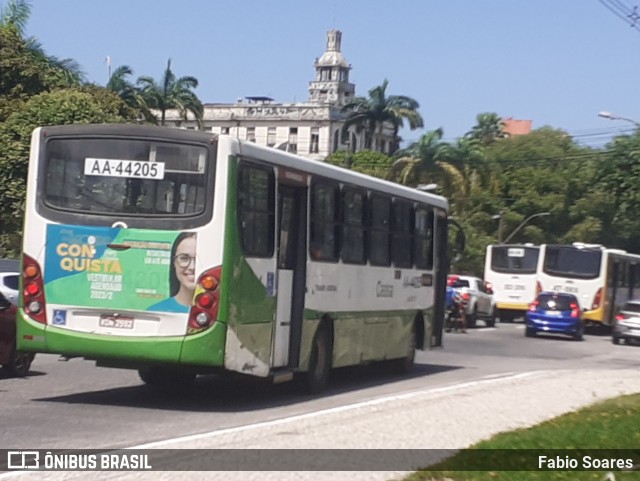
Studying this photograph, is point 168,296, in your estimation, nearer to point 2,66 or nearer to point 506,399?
point 506,399

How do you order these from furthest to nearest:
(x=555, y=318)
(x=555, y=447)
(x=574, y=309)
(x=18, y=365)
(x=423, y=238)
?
(x=574, y=309), (x=555, y=318), (x=423, y=238), (x=18, y=365), (x=555, y=447)

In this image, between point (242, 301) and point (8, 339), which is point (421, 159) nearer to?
point (8, 339)

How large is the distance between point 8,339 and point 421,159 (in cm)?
5337

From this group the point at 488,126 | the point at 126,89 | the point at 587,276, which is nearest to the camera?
the point at 587,276

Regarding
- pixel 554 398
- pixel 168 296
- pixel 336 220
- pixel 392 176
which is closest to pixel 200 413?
pixel 168 296

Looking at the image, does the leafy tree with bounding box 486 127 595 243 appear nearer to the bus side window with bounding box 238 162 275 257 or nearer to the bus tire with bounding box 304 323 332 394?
the bus tire with bounding box 304 323 332 394

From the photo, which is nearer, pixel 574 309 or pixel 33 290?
pixel 33 290

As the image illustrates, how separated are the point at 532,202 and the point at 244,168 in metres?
64.9

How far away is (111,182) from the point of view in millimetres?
14391

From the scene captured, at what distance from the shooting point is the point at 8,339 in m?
17.4

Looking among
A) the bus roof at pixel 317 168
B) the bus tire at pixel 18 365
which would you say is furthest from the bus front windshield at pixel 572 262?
the bus tire at pixel 18 365

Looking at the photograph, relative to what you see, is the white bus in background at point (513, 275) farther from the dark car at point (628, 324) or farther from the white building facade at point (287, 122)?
the white building facade at point (287, 122)

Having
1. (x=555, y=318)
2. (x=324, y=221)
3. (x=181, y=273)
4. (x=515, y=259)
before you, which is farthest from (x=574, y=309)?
(x=181, y=273)

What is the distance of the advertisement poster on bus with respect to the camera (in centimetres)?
1396
